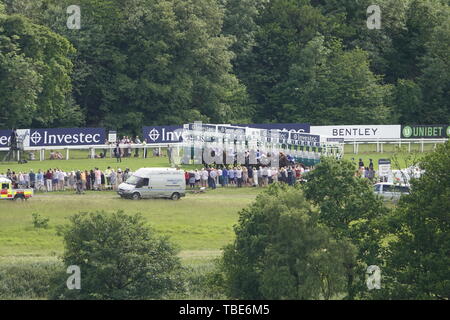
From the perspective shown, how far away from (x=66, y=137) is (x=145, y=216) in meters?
20.3

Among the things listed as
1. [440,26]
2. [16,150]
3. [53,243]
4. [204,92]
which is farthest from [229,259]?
[440,26]

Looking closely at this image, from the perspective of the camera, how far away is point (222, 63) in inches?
4067

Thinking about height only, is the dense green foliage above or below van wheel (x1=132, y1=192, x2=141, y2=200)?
above

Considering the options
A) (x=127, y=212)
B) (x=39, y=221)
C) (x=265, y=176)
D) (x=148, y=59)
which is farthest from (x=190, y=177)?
(x=148, y=59)

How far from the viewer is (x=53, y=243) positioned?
63688 mm

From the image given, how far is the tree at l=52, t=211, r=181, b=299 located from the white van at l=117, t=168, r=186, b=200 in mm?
12739

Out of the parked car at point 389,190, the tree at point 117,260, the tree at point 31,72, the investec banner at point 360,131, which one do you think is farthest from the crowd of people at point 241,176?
the tree at point 31,72

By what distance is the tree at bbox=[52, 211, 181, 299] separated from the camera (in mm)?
55375

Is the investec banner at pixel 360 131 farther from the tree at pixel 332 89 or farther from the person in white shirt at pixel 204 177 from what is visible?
the person in white shirt at pixel 204 177

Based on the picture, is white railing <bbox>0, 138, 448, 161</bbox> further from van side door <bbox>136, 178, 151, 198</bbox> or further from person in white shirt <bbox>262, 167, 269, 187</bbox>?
van side door <bbox>136, 178, 151, 198</bbox>

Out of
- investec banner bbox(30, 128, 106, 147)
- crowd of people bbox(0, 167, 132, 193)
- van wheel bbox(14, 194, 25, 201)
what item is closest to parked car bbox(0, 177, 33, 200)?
van wheel bbox(14, 194, 25, 201)

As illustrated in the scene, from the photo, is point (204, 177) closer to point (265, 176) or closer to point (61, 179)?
point (265, 176)

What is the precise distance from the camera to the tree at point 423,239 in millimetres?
51844

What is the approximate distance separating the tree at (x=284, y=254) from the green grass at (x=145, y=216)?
21.7ft
